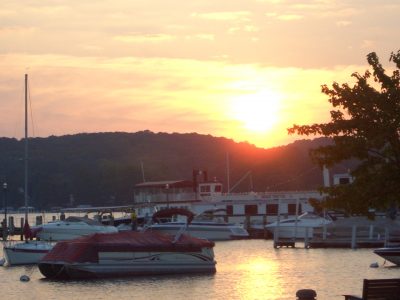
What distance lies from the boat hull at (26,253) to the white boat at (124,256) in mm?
10717

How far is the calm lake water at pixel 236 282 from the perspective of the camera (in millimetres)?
49062

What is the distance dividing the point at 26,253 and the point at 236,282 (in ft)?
56.9

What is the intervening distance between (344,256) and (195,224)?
1123 inches

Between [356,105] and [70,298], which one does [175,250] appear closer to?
[70,298]

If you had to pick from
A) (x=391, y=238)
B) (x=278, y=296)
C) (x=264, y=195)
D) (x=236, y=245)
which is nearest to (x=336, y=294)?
(x=278, y=296)

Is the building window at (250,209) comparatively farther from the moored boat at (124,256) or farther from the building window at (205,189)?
the moored boat at (124,256)

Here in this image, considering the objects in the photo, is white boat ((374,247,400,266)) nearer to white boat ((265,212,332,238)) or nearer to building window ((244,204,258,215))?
white boat ((265,212,332,238))

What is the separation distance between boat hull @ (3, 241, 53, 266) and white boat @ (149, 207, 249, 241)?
31.6 m

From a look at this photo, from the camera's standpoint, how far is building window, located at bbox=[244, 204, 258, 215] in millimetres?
120562

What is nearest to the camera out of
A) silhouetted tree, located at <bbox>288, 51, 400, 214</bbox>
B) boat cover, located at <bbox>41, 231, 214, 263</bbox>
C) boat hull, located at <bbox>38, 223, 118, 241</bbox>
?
silhouetted tree, located at <bbox>288, 51, 400, 214</bbox>

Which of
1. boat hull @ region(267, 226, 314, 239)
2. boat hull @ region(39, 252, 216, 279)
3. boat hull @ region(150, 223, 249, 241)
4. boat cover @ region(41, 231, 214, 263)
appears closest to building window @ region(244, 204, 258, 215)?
boat hull @ region(150, 223, 249, 241)

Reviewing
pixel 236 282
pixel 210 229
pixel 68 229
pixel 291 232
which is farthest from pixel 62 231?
pixel 236 282

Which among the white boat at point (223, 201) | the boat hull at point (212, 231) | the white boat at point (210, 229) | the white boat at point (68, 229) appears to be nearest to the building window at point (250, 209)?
the white boat at point (223, 201)

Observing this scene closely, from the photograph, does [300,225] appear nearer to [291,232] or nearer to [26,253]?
[291,232]
